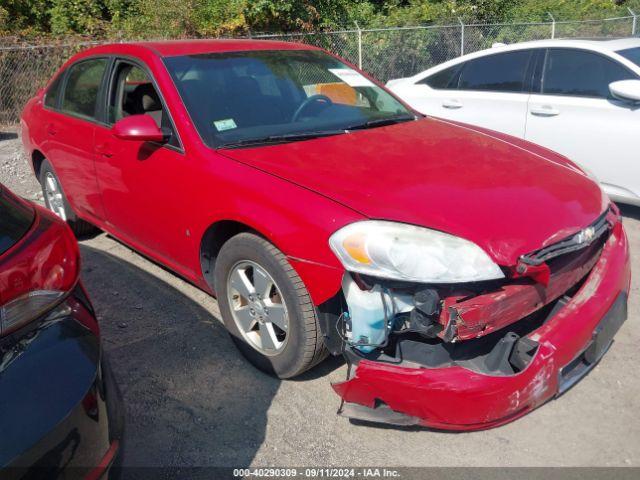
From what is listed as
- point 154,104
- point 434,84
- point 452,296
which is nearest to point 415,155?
point 452,296

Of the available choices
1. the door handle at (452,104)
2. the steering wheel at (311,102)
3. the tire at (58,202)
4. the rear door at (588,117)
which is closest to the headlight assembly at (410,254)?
Answer: the steering wheel at (311,102)

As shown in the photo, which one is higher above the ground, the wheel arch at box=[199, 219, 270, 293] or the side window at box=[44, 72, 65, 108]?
the side window at box=[44, 72, 65, 108]

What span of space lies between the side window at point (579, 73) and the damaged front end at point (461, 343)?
295cm

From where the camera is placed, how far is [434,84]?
6.18m

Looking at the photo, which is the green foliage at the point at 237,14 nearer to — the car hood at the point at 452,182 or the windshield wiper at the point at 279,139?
the windshield wiper at the point at 279,139

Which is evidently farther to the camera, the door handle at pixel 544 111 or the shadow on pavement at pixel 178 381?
the door handle at pixel 544 111

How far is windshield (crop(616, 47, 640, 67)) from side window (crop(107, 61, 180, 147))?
378 centimetres

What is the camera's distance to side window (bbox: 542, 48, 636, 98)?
4988mm

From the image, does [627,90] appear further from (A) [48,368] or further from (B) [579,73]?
(A) [48,368]

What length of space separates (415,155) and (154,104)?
6.00ft

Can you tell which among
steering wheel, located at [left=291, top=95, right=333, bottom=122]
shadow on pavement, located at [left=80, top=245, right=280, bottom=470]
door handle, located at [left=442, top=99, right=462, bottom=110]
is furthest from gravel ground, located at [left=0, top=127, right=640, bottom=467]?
door handle, located at [left=442, top=99, right=462, bottom=110]

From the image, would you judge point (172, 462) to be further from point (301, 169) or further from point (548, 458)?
point (548, 458)

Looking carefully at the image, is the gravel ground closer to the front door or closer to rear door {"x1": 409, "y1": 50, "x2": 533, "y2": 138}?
the front door

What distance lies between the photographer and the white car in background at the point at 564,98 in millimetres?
4777
